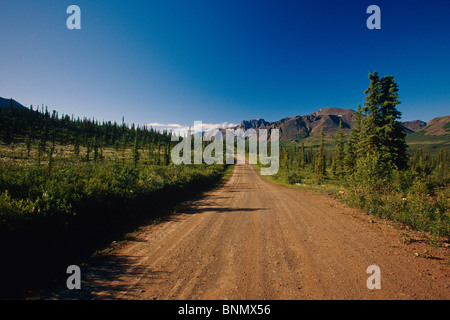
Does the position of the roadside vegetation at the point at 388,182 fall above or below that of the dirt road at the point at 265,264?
above

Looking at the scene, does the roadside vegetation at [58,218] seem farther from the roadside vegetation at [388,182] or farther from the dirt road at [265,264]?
the roadside vegetation at [388,182]

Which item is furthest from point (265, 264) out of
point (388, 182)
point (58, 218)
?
point (388, 182)

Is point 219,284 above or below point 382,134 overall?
below

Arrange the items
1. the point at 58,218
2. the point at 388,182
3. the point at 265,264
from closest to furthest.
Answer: the point at 265,264 → the point at 58,218 → the point at 388,182

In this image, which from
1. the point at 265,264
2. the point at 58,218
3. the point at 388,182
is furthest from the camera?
the point at 388,182

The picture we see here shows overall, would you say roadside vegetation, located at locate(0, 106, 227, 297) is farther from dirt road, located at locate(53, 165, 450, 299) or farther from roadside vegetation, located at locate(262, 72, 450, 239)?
roadside vegetation, located at locate(262, 72, 450, 239)

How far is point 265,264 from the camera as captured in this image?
4.53 m

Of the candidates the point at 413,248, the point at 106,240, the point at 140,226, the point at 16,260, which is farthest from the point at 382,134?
the point at 16,260

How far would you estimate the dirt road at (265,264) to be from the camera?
3490 mm

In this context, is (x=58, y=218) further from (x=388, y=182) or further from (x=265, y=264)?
(x=388, y=182)

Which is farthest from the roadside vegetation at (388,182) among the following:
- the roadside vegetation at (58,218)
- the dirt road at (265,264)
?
the roadside vegetation at (58,218)
